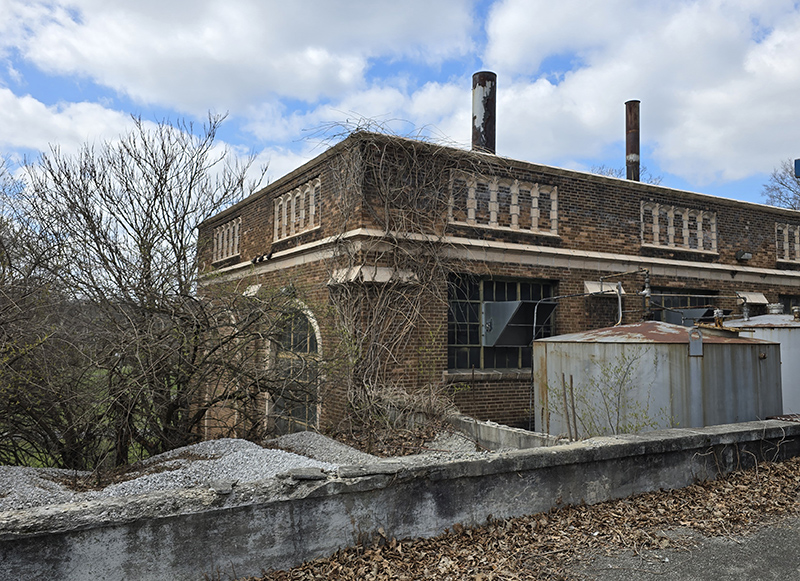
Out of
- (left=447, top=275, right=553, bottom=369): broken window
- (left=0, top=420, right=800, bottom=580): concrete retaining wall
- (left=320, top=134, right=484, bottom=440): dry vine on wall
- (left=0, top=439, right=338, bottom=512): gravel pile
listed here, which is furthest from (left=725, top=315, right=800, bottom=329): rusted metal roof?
(left=0, top=439, right=338, bottom=512): gravel pile

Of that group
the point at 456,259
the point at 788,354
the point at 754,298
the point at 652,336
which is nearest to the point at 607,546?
the point at 652,336

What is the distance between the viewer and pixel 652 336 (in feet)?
26.5

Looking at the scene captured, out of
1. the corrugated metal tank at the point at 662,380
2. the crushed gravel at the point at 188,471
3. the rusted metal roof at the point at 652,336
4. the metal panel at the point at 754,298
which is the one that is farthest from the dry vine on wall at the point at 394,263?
the metal panel at the point at 754,298

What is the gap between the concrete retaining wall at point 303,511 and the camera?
141 inches

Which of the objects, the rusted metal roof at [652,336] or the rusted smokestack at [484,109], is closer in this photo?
the rusted metal roof at [652,336]

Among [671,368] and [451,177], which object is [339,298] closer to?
[451,177]

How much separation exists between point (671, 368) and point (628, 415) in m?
0.88

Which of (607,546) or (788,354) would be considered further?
(788,354)

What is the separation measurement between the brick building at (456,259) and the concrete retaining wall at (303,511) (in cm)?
382

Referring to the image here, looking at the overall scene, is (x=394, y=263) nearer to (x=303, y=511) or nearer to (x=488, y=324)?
(x=488, y=324)

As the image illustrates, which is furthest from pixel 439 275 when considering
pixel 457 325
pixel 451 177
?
pixel 451 177

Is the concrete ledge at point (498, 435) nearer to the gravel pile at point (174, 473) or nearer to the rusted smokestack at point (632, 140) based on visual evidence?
the gravel pile at point (174, 473)

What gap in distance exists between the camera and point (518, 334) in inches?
457

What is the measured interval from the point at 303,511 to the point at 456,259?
24.9 feet
